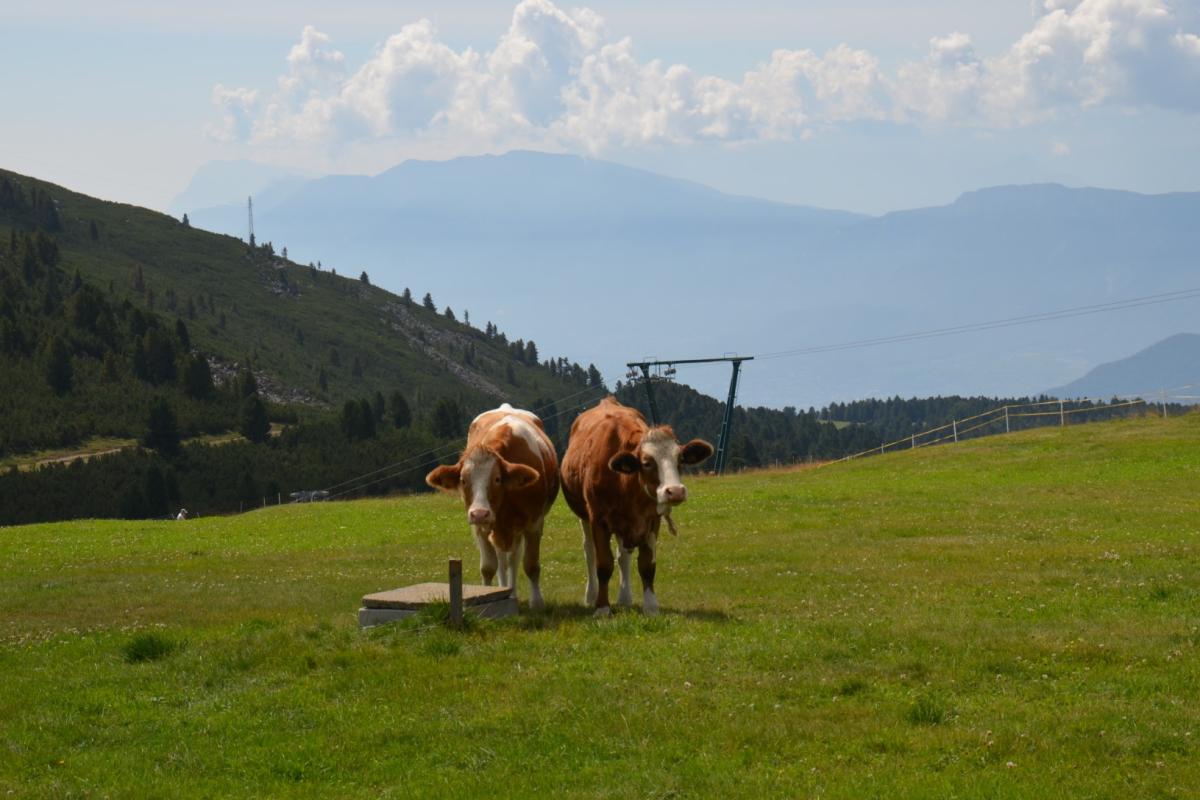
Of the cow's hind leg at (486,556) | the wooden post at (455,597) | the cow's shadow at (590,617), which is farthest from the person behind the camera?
the cow's hind leg at (486,556)

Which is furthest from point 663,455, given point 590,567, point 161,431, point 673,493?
point 161,431

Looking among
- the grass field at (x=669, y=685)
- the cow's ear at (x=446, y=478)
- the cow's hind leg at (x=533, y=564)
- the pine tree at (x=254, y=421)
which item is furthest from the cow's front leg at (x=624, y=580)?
the pine tree at (x=254, y=421)

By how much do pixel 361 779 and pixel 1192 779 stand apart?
6.87 metres

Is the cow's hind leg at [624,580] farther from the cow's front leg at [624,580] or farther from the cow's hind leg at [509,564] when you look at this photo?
the cow's hind leg at [509,564]

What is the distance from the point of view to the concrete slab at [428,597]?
1798 centimetres

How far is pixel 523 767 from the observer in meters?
11.9

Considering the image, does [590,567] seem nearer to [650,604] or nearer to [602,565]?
[602,565]

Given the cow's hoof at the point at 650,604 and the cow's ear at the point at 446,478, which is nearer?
the cow's hoof at the point at 650,604

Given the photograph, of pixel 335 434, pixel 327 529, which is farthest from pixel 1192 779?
pixel 335 434

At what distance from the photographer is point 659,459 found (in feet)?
60.6

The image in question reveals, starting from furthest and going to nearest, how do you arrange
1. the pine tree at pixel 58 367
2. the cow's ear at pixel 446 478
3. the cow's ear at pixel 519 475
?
the pine tree at pixel 58 367 < the cow's ear at pixel 446 478 < the cow's ear at pixel 519 475

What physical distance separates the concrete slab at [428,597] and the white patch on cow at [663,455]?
102 inches

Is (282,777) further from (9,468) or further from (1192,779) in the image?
(9,468)

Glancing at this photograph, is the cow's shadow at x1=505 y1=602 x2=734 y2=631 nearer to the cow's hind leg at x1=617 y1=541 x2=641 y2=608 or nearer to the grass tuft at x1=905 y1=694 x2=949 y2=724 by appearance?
the cow's hind leg at x1=617 y1=541 x2=641 y2=608
